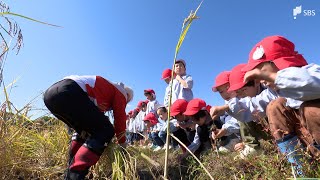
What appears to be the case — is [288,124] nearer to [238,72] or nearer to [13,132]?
[238,72]

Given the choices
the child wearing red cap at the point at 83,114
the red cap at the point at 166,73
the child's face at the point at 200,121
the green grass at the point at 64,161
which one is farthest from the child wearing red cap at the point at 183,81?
the child wearing red cap at the point at 83,114

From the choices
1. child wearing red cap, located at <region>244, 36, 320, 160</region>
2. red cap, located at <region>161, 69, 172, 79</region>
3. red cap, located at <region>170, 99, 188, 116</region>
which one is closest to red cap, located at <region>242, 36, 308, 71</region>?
child wearing red cap, located at <region>244, 36, 320, 160</region>

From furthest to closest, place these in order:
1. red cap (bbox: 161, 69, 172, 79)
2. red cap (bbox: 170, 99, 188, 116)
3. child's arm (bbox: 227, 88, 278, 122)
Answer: red cap (bbox: 161, 69, 172, 79) < red cap (bbox: 170, 99, 188, 116) < child's arm (bbox: 227, 88, 278, 122)

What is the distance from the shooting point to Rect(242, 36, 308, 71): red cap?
1331 millimetres

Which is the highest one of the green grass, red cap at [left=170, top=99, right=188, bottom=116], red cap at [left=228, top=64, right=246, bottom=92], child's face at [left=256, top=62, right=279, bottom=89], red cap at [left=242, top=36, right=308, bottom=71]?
red cap at [left=170, top=99, right=188, bottom=116]

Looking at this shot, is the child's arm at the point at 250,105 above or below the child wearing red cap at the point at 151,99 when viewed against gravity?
below

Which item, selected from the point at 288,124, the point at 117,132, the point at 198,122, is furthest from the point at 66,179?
the point at 198,122

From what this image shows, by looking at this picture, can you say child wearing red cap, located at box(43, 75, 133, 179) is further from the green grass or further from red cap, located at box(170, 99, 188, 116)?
red cap, located at box(170, 99, 188, 116)

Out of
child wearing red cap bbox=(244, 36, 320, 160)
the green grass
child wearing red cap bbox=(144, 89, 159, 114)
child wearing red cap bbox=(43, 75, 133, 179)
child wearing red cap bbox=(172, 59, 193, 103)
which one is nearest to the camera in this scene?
child wearing red cap bbox=(244, 36, 320, 160)

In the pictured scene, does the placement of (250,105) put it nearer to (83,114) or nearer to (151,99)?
(83,114)

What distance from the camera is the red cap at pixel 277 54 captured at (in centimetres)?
133

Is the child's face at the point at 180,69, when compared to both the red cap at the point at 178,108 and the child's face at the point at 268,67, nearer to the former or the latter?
the red cap at the point at 178,108

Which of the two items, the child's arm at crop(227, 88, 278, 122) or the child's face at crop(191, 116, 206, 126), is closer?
the child's arm at crop(227, 88, 278, 122)

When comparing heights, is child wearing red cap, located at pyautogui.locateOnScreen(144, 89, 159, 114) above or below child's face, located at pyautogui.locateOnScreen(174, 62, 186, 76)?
above
